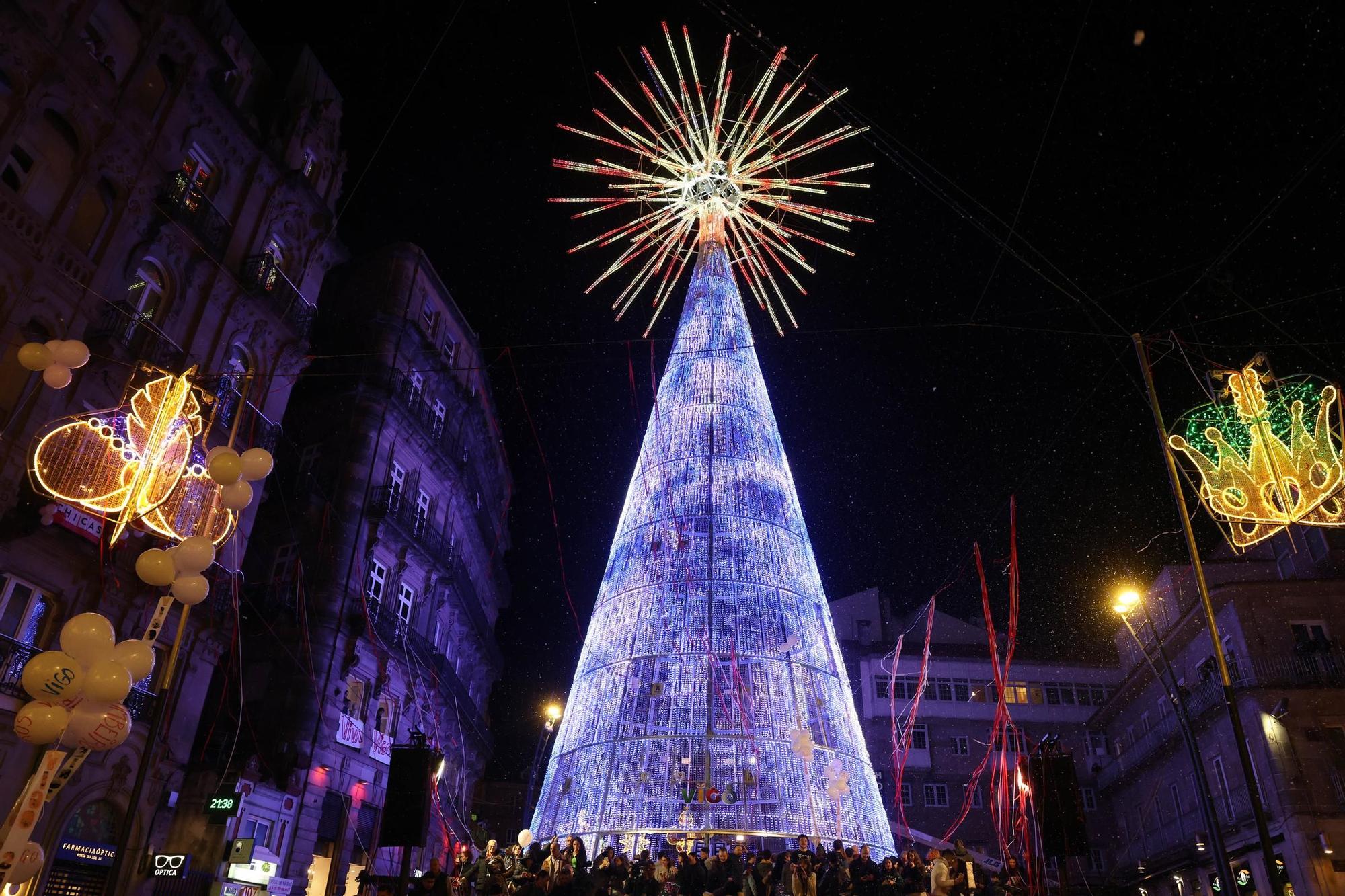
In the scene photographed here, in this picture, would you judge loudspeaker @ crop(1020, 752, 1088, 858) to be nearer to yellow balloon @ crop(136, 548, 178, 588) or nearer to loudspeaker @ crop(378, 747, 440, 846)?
loudspeaker @ crop(378, 747, 440, 846)

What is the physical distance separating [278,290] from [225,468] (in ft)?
36.7

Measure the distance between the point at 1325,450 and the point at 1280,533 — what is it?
74.2 feet

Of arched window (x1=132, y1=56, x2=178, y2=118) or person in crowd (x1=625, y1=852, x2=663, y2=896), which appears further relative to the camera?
arched window (x1=132, y1=56, x2=178, y2=118)

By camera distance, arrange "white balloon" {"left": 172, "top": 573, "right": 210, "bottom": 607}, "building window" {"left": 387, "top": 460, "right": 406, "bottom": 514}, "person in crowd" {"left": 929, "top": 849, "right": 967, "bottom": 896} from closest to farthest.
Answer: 1. "white balloon" {"left": 172, "top": 573, "right": 210, "bottom": 607}
2. "person in crowd" {"left": 929, "top": 849, "right": 967, "bottom": 896}
3. "building window" {"left": 387, "top": 460, "right": 406, "bottom": 514}

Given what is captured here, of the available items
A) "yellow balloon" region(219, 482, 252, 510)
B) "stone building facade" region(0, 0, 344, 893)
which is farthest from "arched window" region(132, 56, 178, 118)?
"yellow balloon" region(219, 482, 252, 510)

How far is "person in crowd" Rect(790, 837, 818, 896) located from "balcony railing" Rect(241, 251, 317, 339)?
56.4 ft

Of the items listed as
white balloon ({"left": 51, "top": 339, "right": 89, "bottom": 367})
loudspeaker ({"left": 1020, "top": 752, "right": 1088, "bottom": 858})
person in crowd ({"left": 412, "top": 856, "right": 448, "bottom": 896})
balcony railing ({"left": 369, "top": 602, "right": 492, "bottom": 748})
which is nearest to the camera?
white balloon ({"left": 51, "top": 339, "right": 89, "bottom": 367})

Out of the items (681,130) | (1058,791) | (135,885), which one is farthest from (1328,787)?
(135,885)

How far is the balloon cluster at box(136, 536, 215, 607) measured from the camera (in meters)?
11.7

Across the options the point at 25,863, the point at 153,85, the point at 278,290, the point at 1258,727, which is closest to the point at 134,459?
the point at 25,863

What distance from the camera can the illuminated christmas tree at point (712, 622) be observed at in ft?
54.2

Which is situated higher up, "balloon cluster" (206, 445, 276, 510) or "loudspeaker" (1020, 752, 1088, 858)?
"balloon cluster" (206, 445, 276, 510)

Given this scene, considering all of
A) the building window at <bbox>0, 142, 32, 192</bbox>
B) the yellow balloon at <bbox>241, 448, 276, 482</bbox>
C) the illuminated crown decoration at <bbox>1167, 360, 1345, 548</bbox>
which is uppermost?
the building window at <bbox>0, 142, 32, 192</bbox>

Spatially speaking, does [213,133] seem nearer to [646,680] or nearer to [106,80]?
[106,80]
